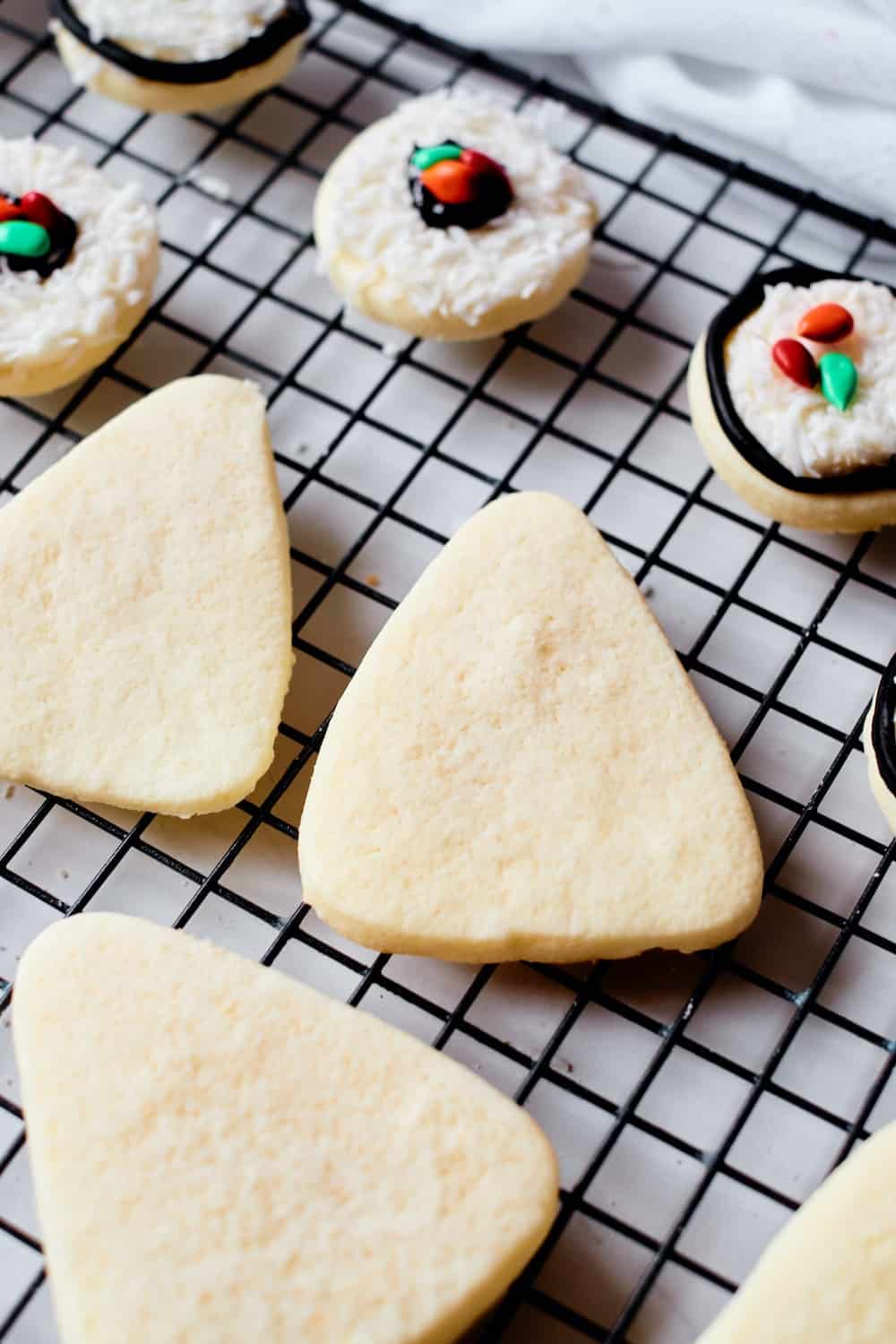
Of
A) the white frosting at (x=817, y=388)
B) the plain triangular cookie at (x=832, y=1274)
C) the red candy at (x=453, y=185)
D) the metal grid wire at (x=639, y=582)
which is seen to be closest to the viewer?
the plain triangular cookie at (x=832, y=1274)

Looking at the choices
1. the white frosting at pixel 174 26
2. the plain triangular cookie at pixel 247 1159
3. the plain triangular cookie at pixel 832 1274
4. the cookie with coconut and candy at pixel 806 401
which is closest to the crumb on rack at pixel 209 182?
the white frosting at pixel 174 26

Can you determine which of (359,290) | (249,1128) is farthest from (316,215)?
(249,1128)

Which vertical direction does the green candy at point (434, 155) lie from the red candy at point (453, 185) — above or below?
above

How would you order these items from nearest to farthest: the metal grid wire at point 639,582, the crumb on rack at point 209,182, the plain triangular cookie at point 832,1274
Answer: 1. the plain triangular cookie at point 832,1274
2. the metal grid wire at point 639,582
3. the crumb on rack at point 209,182

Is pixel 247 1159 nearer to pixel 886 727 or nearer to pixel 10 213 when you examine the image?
pixel 886 727

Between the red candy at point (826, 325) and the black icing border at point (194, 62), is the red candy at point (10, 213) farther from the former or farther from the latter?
the red candy at point (826, 325)

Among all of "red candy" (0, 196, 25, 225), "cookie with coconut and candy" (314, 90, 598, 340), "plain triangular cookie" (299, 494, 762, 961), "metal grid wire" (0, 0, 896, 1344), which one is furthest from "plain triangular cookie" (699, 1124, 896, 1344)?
"red candy" (0, 196, 25, 225)

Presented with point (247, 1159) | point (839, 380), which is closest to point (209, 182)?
point (839, 380)
